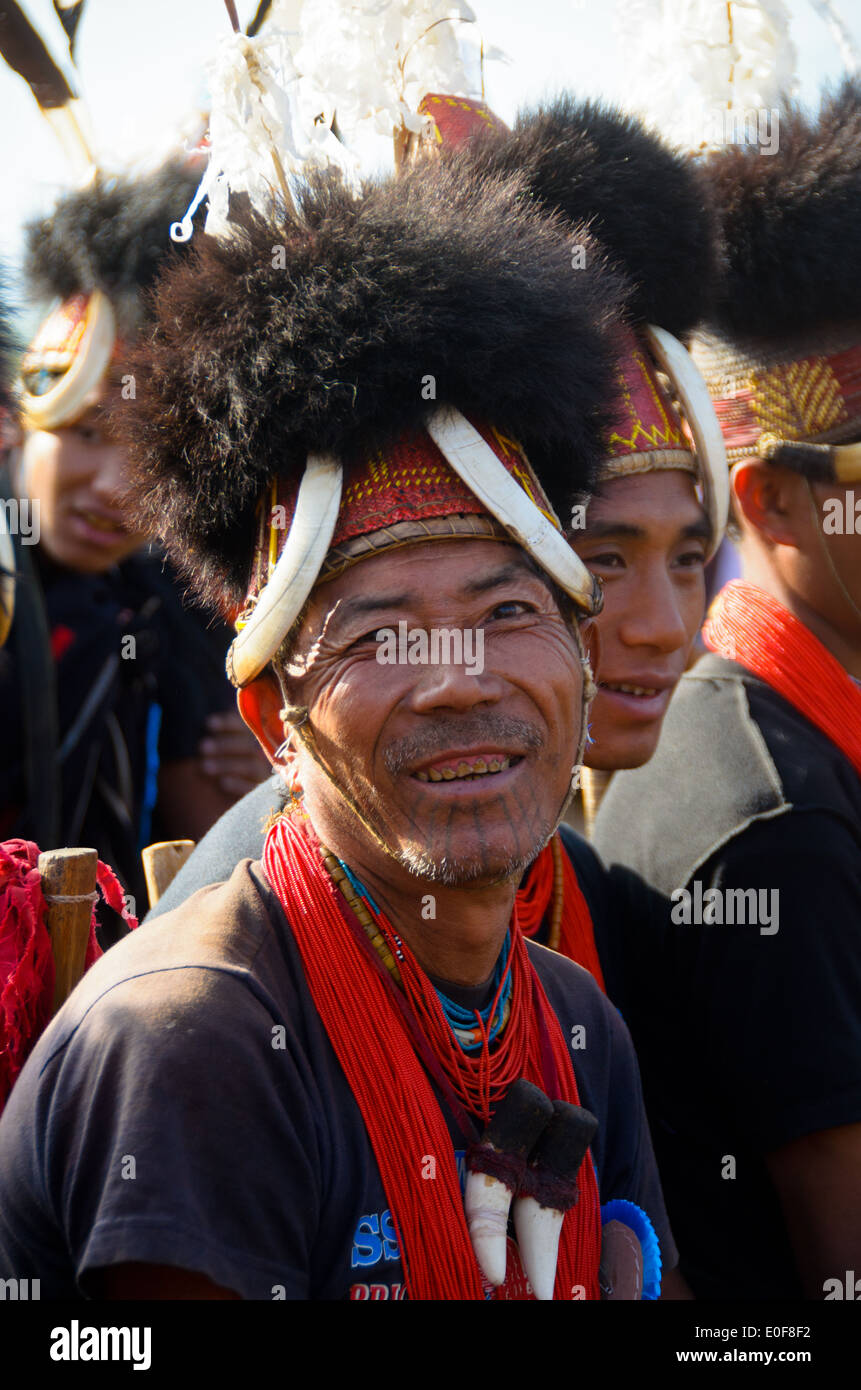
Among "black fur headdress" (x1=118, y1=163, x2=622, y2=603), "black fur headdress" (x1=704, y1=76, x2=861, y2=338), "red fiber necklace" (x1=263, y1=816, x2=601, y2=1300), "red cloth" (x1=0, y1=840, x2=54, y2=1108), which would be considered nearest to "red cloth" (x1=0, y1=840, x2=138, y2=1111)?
"red cloth" (x1=0, y1=840, x2=54, y2=1108)

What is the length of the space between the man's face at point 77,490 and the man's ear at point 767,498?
1.89m

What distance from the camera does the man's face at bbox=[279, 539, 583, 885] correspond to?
1996 millimetres

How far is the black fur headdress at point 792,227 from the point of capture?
3217 mm

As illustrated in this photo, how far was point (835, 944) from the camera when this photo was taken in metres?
2.53

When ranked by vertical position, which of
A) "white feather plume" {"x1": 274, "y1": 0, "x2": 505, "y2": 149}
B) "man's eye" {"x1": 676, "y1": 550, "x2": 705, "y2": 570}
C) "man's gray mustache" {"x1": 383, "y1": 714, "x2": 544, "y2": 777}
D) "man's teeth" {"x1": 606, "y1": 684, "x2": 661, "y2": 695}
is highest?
"white feather plume" {"x1": 274, "y1": 0, "x2": 505, "y2": 149}

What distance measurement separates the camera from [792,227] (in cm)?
321

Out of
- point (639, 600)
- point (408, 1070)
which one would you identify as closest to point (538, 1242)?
point (408, 1070)

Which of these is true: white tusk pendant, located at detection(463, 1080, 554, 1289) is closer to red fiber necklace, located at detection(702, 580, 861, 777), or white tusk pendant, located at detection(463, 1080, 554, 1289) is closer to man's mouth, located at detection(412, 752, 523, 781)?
man's mouth, located at detection(412, 752, 523, 781)

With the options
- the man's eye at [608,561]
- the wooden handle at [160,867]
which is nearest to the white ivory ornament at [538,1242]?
the wooden handle at [160,867]

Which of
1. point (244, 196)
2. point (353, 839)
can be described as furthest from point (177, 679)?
point (353, 839)

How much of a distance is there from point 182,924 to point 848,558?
6.73ft

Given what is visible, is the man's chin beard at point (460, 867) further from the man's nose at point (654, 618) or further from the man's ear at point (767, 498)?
the man's ear at point (767, 498)

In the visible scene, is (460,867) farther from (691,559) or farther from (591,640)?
(691,559)

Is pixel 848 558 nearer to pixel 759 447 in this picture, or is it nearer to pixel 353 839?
pixel 759 447
